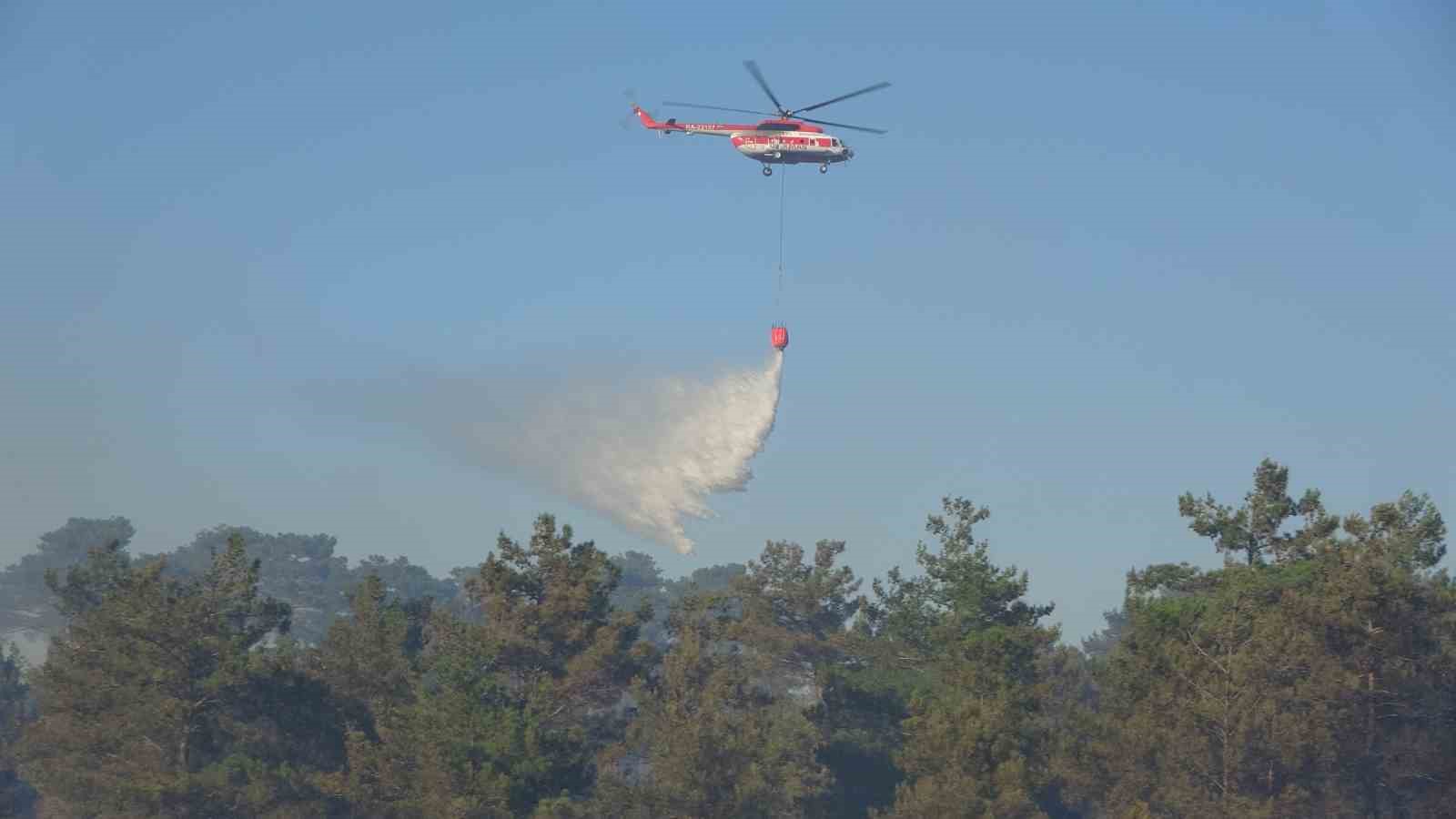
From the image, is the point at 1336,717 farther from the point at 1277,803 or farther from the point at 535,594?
the point at 535,594

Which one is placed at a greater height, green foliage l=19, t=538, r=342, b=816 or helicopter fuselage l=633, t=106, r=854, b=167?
helicopter fuselage l=633, t=106, r=854, b=167

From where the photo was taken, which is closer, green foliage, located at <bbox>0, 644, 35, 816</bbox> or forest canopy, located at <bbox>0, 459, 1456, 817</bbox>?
forest canopy, located at <bbox>0, 459, 1456, 817</bbox>

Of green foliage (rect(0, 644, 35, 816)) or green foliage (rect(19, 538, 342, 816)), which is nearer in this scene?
green foliage (rect(19, 538, 342, 816))

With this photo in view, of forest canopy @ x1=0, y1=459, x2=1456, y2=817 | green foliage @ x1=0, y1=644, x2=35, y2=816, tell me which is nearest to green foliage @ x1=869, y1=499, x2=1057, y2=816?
forest canopy @ x1=0, y1=459, x2=1456, y2=817

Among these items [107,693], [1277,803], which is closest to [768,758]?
[1277,803]

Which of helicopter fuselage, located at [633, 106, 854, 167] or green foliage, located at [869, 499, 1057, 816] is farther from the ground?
helicopter fuselage, located at [633, 106, 854, 167]

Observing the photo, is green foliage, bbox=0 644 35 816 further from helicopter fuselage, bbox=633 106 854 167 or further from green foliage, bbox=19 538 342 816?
helicopter fuselage, bbox=633 106 854 167

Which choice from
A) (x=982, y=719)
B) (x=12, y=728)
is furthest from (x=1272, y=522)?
(x=12, y=728)

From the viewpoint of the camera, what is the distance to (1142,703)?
52.4m

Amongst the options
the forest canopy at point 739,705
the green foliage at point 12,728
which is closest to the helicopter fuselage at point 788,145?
the forest canopy at point 739,705

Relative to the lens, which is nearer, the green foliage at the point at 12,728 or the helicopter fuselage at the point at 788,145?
the helicopter fuselage at the point at 788,145

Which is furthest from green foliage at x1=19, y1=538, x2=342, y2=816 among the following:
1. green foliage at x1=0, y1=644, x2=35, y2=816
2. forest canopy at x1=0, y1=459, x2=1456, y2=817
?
green foliage at x1=0, y1=644, x2=35, y2=816

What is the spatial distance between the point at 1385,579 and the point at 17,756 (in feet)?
185

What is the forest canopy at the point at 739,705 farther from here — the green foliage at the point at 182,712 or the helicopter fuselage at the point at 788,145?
the helicopter fuselage at the point at 788,145
